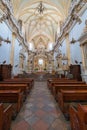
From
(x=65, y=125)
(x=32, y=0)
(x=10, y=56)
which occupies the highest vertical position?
(x=32, y=0)

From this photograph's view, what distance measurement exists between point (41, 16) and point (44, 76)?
9621 millimetres

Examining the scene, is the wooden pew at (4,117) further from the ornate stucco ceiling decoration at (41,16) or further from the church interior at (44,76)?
the ornate stucco ceiling decoration at (41,16)

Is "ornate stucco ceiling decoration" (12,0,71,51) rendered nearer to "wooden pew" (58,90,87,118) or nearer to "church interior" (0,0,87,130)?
"church interior" (0,0,87,130)

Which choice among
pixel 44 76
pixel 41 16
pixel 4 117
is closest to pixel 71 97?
pixel 4 117

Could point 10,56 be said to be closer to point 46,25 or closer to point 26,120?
point 26,120

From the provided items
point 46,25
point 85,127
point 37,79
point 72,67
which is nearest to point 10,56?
point 37,79

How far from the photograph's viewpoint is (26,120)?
2283 mm

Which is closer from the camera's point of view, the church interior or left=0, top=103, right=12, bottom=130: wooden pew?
left=0, top=103, right=12, bottom=130: wooden pew

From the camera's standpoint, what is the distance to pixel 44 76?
12820 mm

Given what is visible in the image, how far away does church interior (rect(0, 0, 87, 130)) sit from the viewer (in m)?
2.11

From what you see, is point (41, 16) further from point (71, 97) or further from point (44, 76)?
point (71, 97)

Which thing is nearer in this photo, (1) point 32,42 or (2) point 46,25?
(2) point 46,25

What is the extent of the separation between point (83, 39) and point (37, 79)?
749 centimetres

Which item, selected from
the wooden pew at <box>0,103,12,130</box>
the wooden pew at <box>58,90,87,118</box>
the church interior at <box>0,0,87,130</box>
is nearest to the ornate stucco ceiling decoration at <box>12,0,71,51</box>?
the church interior at <box>0,0,87,130</box>
